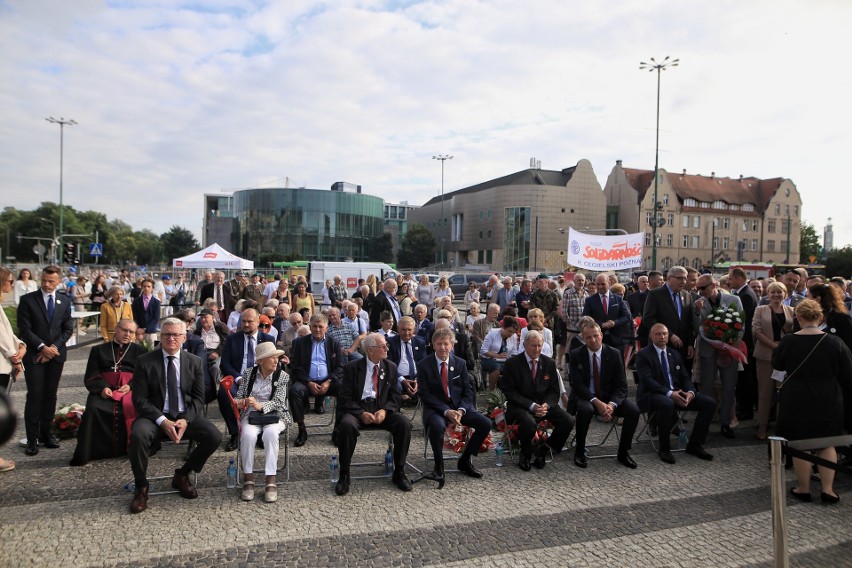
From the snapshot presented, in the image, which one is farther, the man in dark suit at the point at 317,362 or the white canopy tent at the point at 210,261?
the white canopy tent at the point at 210,261

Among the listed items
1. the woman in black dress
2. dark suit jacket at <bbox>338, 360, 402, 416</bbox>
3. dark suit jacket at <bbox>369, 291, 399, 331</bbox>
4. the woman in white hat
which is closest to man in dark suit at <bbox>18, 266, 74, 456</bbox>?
the woman in white hat

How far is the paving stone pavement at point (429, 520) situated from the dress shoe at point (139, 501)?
0.07 metres

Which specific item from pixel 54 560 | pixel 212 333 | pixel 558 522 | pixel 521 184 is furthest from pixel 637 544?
pixel 521 184

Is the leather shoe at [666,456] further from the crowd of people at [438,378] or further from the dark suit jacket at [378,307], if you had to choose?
the dark suit jacket at [378,307]

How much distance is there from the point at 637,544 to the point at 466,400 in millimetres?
2264

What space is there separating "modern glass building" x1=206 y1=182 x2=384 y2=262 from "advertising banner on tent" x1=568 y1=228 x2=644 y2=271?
6766cm

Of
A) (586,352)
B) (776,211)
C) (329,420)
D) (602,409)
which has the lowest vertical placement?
(329,420)

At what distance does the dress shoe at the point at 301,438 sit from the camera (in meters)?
6.75

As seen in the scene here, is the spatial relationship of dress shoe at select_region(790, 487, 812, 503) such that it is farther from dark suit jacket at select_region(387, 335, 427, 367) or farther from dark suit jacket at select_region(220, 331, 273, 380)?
dark suit jacket at select_region(220, 331, 273, 380)

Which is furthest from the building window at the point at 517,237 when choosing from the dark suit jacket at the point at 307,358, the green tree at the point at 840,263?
the dark suit jacket at the point at 307,358

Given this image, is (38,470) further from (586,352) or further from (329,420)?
(586,352)

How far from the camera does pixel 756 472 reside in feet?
19.5

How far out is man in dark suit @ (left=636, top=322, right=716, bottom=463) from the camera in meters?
6.36

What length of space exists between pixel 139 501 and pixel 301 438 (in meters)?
2.27
